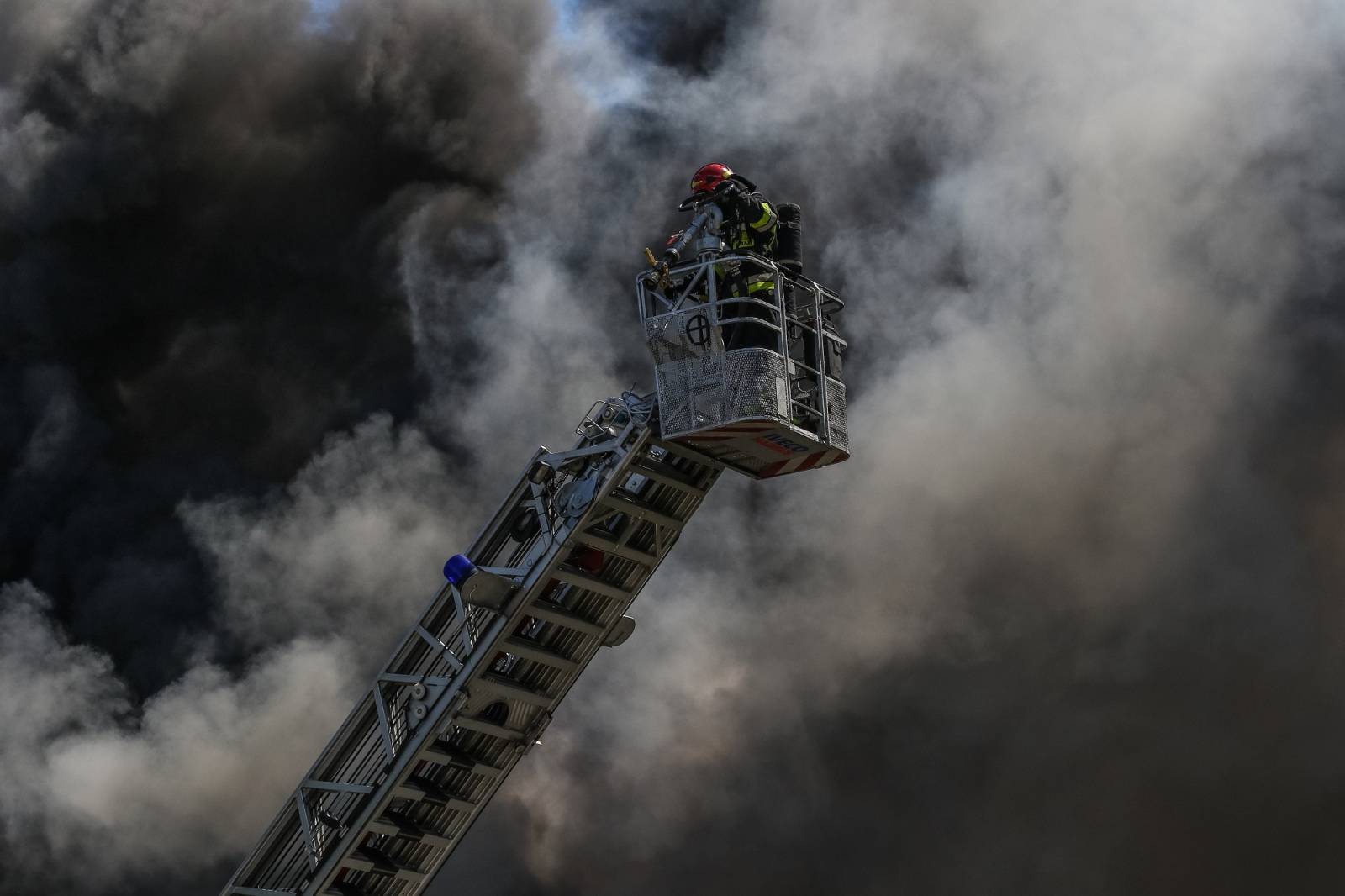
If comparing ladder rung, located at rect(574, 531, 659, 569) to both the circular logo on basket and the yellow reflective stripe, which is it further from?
the yellow reflective stripe

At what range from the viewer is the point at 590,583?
18031mm

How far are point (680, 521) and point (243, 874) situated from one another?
18.6ft

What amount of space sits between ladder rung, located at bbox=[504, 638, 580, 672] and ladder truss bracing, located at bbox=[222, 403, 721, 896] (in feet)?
0.06

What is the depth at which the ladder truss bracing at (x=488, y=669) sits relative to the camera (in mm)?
17750

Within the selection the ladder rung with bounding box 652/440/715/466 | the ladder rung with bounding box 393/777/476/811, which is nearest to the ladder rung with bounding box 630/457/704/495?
the ladder rung with bounding box 652/440/715/466

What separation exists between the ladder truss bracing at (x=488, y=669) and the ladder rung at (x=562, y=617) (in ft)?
0.06

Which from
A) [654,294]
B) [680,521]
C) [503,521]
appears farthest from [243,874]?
[654,294]

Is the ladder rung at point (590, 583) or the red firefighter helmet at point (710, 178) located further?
the red firefighter helmet at point (710, 178)

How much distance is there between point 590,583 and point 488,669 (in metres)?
1.29

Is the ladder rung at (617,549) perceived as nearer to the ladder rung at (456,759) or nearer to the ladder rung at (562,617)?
the ladder rung at (562,617)

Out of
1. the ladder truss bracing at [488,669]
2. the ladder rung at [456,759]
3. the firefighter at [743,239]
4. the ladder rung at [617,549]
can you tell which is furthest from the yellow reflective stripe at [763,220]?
the ladder rung at [456,759]

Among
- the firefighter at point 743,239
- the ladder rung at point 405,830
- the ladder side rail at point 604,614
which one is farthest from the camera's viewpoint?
the ladder rung at point 405,830

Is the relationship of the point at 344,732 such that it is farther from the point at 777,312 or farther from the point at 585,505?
the point at 777,312

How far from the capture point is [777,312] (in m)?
17.8
